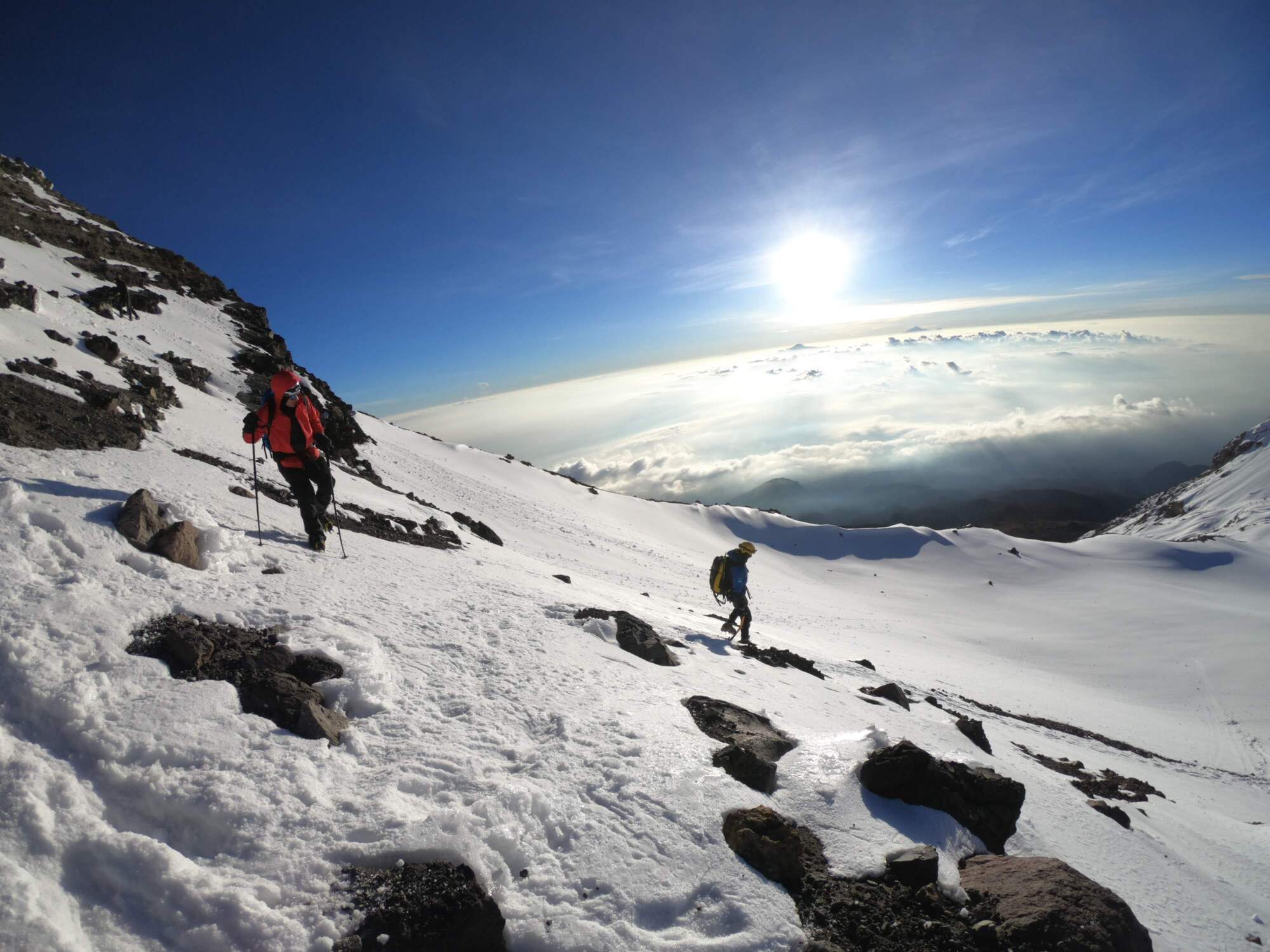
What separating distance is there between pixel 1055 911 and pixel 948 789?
1.69 metres

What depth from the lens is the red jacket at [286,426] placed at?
29.6ft

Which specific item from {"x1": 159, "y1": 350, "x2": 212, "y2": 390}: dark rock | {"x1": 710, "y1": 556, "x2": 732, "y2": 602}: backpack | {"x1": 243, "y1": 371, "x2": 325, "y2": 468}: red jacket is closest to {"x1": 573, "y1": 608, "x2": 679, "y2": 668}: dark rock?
{"x1": 710, "y1": 556, "x2": 732, "y2": 602}: backpack

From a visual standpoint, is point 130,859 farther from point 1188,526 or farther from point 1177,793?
point 1188,526

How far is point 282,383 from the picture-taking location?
8.96 m

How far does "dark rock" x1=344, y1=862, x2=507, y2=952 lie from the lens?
347cm

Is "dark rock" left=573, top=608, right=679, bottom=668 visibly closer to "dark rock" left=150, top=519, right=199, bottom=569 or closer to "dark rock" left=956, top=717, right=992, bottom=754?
"dark rock" left=150, top=519, right=199, bottom=569

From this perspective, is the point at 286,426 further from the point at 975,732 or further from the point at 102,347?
the point at 975,732

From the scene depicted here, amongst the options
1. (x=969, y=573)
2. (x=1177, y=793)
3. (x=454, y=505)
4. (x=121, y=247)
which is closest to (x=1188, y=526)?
(x=969, y=573)

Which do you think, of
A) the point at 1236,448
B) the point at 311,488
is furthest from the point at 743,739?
the point at 1236,448

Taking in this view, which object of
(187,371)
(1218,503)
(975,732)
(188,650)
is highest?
(187,371)

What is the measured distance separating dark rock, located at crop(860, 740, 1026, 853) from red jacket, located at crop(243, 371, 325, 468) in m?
9.50

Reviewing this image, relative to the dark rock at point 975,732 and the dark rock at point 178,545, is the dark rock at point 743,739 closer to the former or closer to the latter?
the dark rock at point 975,732

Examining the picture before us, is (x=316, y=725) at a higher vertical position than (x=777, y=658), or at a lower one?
higher

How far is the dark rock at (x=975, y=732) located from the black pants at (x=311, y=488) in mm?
12786
